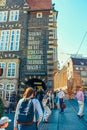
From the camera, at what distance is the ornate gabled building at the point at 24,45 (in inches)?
934

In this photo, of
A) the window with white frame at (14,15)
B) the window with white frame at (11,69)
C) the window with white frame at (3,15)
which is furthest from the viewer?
the window with white frame at (3,15)

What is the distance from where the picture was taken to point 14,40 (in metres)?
25.5

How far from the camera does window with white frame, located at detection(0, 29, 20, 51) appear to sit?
82.6ft

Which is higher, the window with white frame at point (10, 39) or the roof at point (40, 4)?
the roof at point (40, 4)

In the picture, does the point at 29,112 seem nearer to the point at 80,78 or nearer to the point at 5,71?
the point at 5,71

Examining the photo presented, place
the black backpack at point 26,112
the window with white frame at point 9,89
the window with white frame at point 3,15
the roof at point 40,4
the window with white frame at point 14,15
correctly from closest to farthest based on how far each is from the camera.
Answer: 1. the black backpack at point 26,112
2. the window with white frame at point 9,89
3. the window with white frame at point 14,15
4. the window with white frame at point 3,15
5. the roof at point 40,4

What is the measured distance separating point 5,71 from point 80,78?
41844mm

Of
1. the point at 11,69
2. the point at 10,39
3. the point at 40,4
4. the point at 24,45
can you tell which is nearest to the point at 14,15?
the point at 10,39

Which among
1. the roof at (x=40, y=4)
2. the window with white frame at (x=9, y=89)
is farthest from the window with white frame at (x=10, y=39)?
the window with white frame at (x=9, y=89)

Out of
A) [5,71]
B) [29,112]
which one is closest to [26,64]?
[5,71]

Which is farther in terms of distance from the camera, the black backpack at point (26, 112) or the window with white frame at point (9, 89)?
the window with white frame at point (9, 89)

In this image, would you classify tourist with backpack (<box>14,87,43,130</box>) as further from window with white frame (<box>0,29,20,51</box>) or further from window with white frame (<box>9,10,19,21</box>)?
window with white frame (<box>9,10,19,21</box>)

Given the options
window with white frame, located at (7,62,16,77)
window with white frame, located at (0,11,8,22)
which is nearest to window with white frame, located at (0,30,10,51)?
window with white frame, located at (0,11,8,22)

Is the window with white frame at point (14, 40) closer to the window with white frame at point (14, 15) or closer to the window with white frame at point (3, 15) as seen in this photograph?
the window with white frame at point (14, 15)
